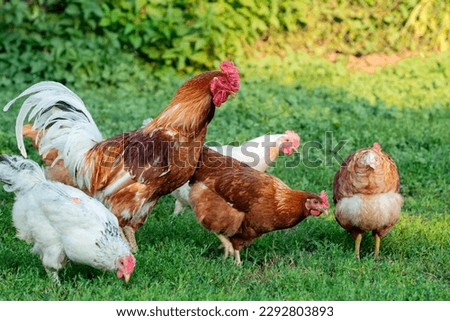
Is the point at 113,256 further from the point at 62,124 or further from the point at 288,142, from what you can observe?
the point at 288,142

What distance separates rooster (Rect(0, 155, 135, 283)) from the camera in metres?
5.09

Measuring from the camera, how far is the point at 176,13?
1170 cm

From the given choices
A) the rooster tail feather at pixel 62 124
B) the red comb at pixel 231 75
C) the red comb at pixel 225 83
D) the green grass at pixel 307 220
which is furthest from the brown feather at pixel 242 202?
the rooster tail feather at pixel 62 124

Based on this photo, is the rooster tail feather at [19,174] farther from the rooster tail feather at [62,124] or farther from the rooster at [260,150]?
the rooster at [260,150]

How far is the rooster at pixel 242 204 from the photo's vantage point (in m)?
5.89

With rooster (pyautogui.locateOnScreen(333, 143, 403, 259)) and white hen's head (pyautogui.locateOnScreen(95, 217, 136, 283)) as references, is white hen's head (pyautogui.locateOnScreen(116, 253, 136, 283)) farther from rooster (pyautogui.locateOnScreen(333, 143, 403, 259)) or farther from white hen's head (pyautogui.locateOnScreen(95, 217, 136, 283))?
rooster (pyautogui.locateOnScreen(333, 143, 403, 259))

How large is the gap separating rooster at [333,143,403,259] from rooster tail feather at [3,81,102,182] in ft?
6.59

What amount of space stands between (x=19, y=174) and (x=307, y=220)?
8.84 ft

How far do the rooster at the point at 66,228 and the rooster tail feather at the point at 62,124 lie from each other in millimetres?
730

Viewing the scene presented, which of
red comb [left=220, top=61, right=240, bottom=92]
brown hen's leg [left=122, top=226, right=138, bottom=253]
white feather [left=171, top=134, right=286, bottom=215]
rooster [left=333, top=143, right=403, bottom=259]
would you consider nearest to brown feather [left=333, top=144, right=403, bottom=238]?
rooster [left=333, top=143, right=403, bottom=259]

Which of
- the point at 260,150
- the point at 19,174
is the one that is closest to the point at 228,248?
the point at 260,150

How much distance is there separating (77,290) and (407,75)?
8.36 metres

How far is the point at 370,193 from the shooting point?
5918 millimetres

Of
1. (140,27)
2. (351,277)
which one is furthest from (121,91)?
(351,277)
